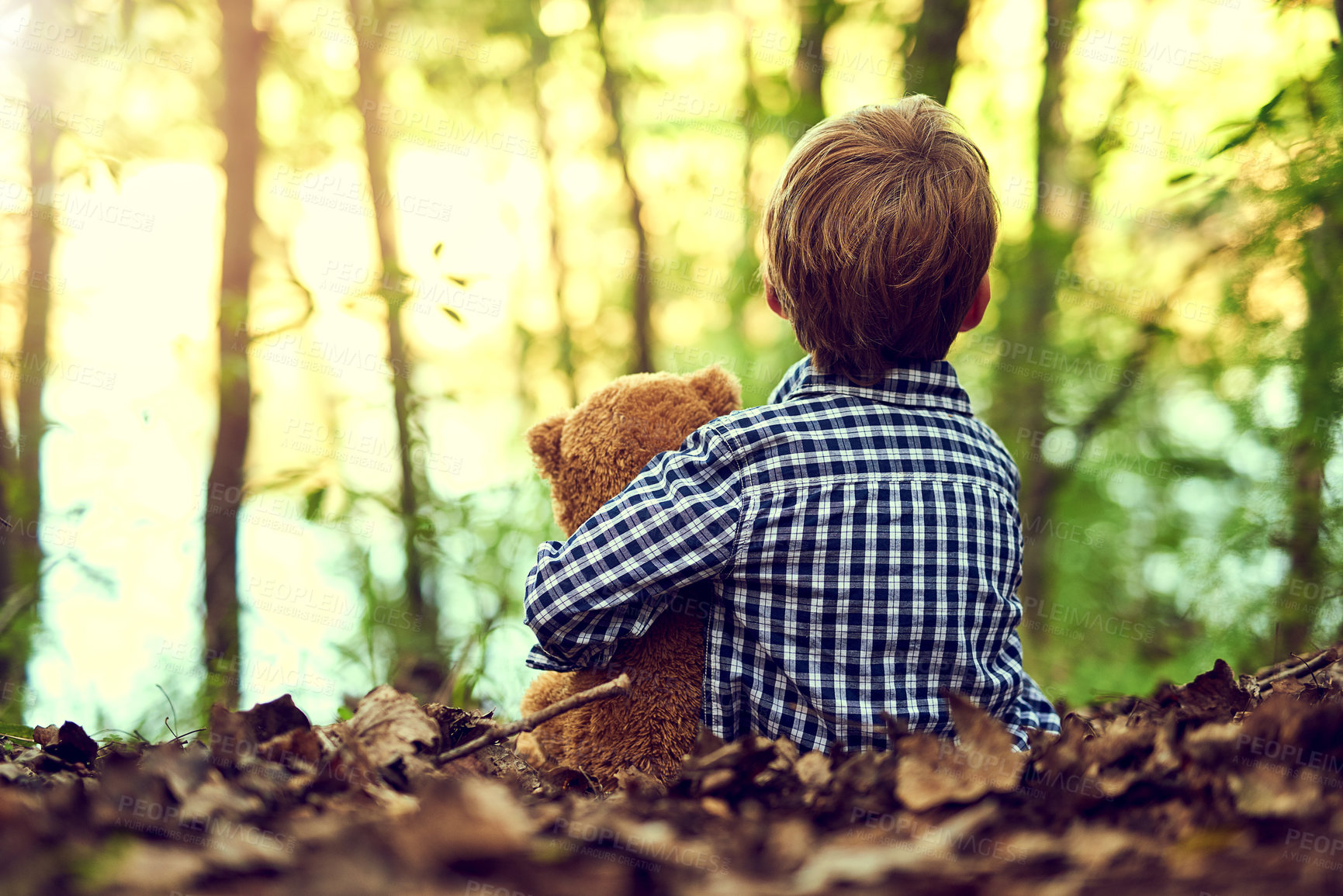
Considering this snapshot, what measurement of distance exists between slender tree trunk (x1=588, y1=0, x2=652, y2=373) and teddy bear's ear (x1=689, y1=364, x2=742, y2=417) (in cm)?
430

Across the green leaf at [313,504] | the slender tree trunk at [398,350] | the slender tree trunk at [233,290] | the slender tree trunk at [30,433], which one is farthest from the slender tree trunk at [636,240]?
the green leaf at [313,504]

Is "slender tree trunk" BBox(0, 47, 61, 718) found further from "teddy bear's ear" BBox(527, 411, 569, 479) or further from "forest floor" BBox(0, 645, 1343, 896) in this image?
"teddy bear's ear" BBox(527, 411, 569, 479)

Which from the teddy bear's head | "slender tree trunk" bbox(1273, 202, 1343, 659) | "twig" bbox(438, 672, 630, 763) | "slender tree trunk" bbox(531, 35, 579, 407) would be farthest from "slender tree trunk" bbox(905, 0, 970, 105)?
"twig" bbox(438, 672, 630, 763)

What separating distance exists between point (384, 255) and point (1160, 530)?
19.8 ft

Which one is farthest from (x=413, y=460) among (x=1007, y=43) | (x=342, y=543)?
(x=1007, y=43)

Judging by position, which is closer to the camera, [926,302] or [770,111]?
[926,302]

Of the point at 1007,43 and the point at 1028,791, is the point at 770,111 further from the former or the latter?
the point at 1028,791

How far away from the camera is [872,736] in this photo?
1.59 metres

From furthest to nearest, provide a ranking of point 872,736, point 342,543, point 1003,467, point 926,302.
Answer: point 342,543 < point 1003,467 < point 926,302 < point 872,736

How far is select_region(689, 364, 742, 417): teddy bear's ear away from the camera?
1922mm

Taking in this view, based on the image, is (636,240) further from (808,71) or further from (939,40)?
(939,40)

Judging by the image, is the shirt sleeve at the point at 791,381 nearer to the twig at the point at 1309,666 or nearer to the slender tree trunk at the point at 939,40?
the twig at the point at 1309,666

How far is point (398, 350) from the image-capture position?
437 centimetres

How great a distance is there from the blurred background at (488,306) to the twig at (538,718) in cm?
153
